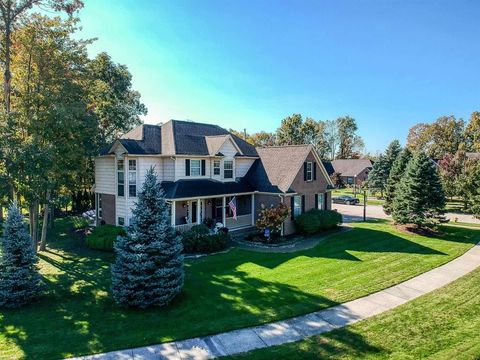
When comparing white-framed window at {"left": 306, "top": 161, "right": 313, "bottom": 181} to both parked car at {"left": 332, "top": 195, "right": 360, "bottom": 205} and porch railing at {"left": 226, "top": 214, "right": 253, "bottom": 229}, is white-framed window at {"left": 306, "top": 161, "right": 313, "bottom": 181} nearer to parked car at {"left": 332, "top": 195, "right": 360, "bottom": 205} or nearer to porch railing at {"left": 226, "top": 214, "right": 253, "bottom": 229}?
porch railing at {"left": 226, "top": 214, "right": 253, "bottom": 229}

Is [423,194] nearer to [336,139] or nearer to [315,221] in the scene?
[315,221]

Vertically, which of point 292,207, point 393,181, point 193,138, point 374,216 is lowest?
point 374,216

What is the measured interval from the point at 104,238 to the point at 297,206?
544 inches

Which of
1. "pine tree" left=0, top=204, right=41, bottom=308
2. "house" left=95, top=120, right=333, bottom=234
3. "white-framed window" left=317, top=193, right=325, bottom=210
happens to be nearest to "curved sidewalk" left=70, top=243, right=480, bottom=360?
"pine tree" left=0, top=204, right=41, bottom=308

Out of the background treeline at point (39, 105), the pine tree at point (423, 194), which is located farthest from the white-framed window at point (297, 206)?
the background treeline at point (39, 105)

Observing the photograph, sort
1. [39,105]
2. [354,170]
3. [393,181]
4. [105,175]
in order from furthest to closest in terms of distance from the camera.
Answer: [354,170], [393,181], [105,175], [39,105]

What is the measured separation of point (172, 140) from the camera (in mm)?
22812

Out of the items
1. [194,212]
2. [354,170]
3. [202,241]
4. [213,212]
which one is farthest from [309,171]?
[354,170]

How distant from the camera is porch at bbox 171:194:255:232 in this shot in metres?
21.8

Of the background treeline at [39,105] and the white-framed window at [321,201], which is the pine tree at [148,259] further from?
the white-framed window at [321,201]

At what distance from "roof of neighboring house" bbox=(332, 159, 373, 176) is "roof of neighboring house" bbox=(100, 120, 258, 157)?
4892cm

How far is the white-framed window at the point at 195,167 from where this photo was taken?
23.0 m

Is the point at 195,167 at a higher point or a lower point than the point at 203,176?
higher

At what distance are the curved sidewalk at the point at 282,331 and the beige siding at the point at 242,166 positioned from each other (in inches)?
607
